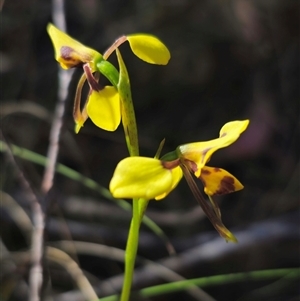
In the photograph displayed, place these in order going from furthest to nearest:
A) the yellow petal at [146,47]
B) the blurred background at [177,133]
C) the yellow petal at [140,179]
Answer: the blurred background at [177,133], the yellow petal at [146,47], the yellow petal at [140,179]

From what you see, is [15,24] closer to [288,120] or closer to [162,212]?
[162,212]

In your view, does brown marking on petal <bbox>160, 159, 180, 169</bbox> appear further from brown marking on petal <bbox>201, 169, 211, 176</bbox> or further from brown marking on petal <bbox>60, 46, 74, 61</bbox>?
brown marking on petal <bbox>60, 46, 74, 61</bbox>

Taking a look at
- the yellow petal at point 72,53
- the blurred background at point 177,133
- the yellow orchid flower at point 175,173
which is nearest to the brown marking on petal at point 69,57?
the yellow petal at point 72,53

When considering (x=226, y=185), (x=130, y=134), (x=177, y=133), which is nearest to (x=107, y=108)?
(x=130, y=134)

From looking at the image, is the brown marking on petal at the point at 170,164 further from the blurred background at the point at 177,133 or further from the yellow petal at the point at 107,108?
the blurred background at the point at 177,133

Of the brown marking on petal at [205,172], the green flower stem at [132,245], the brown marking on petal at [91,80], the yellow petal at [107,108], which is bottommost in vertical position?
the green flower stem at [132,245]

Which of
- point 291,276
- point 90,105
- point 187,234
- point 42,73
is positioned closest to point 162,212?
point 187,234

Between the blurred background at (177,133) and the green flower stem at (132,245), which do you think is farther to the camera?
the blurred background at (177,133)

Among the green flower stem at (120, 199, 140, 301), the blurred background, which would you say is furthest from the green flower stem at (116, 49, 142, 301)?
the blurred background
